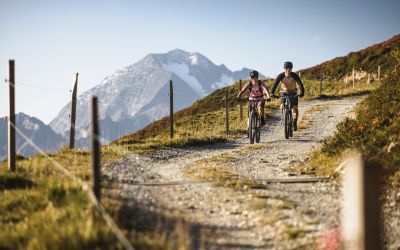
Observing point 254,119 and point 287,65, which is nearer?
point 287,65

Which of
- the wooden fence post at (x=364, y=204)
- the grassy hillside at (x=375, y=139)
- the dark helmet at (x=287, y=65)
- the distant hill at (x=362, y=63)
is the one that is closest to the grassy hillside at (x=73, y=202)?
the grassy hillside at (x=375, y=139)

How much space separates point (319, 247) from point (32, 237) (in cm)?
380

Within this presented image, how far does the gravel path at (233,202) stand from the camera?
6211 millimetres

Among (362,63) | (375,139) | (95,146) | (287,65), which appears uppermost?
(362,63)

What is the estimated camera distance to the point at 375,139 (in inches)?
416

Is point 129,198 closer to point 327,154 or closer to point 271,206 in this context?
point 271,206

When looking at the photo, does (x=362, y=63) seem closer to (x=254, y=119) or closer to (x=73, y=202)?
(x=254, y=119)

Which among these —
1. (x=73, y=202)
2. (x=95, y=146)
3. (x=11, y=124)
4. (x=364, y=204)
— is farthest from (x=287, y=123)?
(x=364, y=204)

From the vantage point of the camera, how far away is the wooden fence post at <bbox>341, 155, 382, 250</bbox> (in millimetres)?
3004

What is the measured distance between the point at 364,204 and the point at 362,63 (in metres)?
57.2

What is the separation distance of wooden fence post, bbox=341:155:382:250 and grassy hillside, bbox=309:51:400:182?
6024mm

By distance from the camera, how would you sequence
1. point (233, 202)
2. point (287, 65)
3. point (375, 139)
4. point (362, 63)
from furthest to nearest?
1. point (362, 63)
2. point (287, 65)
3. point (375, 139)
4. point (233, 202)

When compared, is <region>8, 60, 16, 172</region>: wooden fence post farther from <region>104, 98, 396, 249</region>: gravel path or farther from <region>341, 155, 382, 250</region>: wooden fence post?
<region>341, 155, 382, 250</region>: wooden fence post

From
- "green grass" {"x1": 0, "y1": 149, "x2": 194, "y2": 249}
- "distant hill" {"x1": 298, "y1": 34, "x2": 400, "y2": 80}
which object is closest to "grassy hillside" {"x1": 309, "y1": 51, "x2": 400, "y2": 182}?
"green grass" {"x1": 0, "y1": 149, "x2": 194, "y2": 249}
